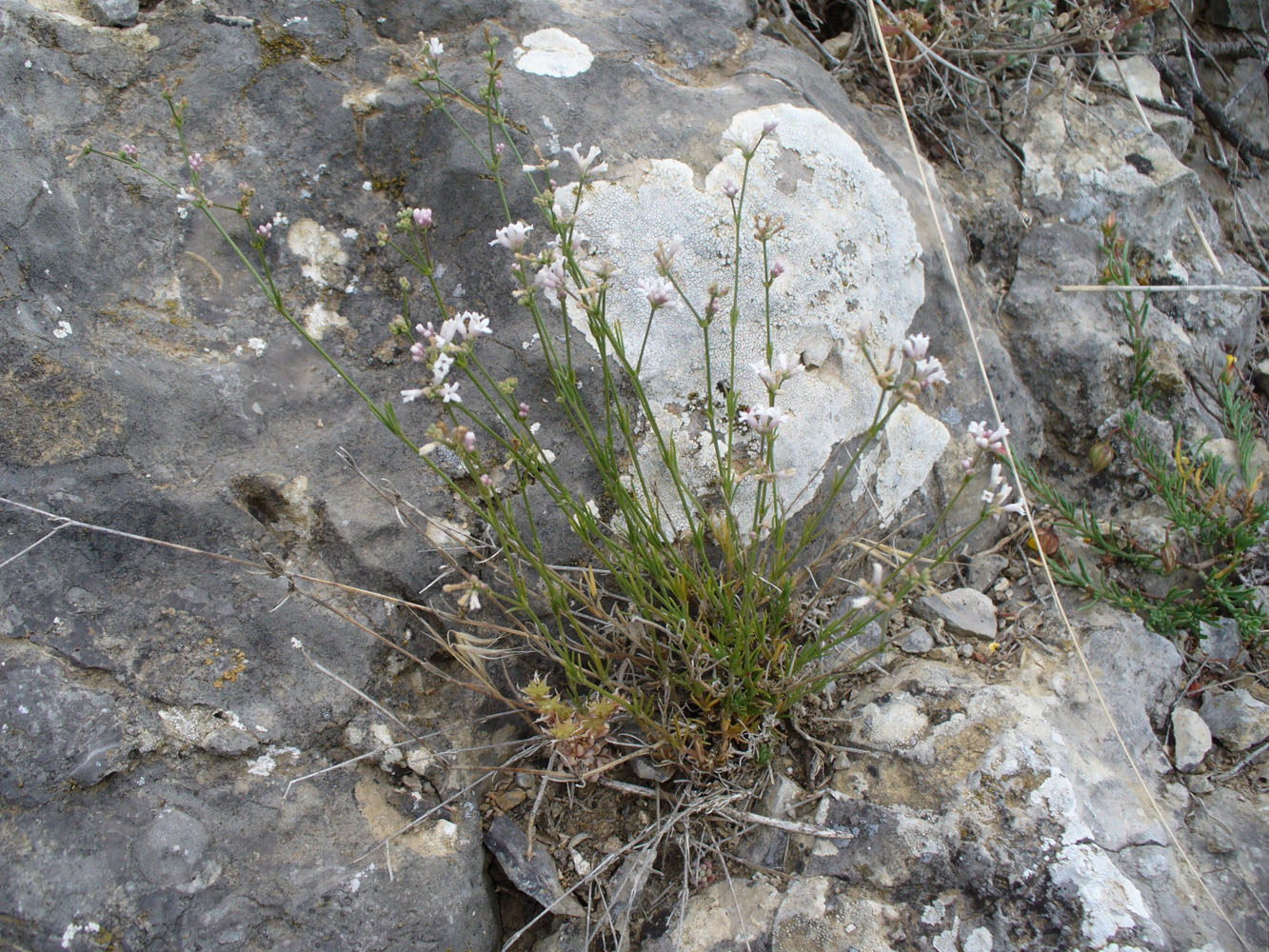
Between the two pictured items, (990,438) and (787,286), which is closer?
(990,438)

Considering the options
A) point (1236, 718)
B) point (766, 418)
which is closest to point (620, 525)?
point (766, 418)

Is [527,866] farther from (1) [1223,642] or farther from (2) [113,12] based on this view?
(2) [113,12]

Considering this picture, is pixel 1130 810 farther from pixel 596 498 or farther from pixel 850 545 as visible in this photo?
pixel 596 498

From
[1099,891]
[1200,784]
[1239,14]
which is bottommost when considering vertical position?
[1200,784]

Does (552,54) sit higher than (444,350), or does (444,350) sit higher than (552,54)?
(552,54)

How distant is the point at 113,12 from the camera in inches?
103

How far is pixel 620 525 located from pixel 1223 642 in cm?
210

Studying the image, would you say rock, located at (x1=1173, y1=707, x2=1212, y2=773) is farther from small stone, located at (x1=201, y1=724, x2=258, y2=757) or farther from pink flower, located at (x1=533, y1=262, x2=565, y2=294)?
small stone, located at (x1=201, y1=724, x2=258, y2=757)

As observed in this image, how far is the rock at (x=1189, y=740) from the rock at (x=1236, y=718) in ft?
0.15

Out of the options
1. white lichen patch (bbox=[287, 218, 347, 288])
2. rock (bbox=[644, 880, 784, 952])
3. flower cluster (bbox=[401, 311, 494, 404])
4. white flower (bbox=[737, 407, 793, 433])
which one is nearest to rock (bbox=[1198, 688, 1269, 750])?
rock (bbox=[644, 880, 784, 952])

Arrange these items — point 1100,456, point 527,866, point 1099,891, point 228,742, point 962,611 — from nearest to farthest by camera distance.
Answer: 1. point 1099,891
2. point 228,742
3. point 527,866
4. point 962,611
5. point 1100,456

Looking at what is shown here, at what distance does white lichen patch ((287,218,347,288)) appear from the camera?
2.55m

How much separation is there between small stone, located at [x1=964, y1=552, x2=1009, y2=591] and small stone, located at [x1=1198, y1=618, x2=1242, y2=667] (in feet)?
2.14

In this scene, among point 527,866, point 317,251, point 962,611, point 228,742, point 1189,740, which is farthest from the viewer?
point 962,611
